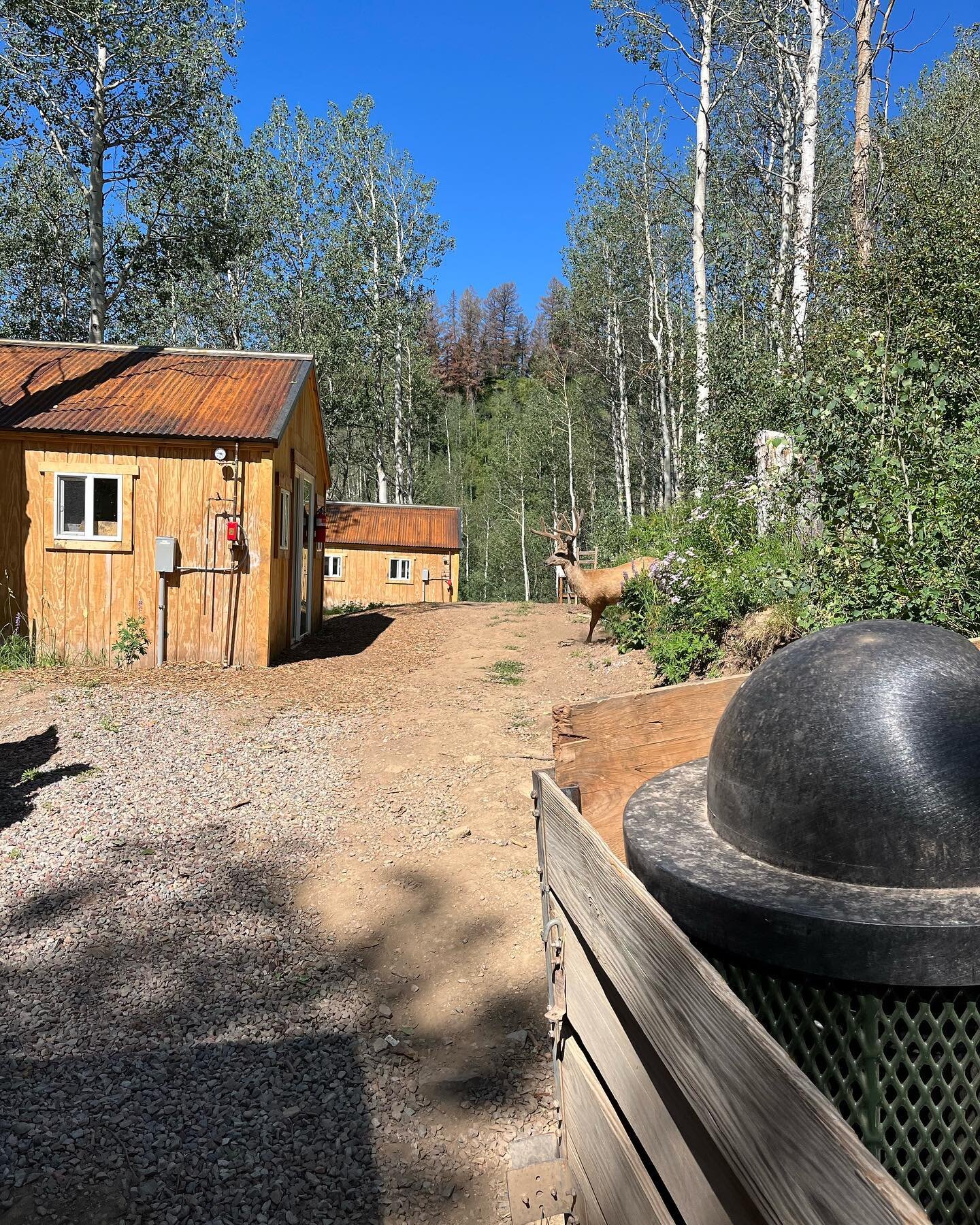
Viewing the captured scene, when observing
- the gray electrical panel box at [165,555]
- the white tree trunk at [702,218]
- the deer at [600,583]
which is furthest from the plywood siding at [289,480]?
the white tree trunk at [702,218]

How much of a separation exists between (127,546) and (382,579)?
17.2 m

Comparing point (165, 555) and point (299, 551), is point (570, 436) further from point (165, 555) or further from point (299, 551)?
point (165, 555)

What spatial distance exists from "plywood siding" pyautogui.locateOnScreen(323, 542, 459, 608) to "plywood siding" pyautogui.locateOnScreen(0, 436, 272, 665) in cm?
1675

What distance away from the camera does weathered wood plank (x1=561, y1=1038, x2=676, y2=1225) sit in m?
1.53

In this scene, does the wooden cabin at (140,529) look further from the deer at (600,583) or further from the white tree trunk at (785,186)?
the white tree trunk at (785,186)

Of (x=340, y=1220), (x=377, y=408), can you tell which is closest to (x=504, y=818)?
(x=340, y=1220)

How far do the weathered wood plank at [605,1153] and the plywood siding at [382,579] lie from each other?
26.0 m

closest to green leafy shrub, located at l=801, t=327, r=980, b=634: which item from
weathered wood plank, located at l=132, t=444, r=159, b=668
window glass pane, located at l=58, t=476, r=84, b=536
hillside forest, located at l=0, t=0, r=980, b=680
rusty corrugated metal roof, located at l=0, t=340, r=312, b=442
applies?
hillside forest, located at l=0, t=0, r=980, b=680

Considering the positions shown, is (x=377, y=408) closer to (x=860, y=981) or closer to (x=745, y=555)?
(x=745, y=555)

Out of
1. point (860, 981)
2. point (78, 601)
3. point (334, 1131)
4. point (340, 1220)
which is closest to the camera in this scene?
point (860, 981)

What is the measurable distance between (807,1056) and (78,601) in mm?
11555

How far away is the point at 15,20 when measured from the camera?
18.0 m

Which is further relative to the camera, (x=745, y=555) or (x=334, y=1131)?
(x=745, y=555)

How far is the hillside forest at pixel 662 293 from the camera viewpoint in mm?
5266
